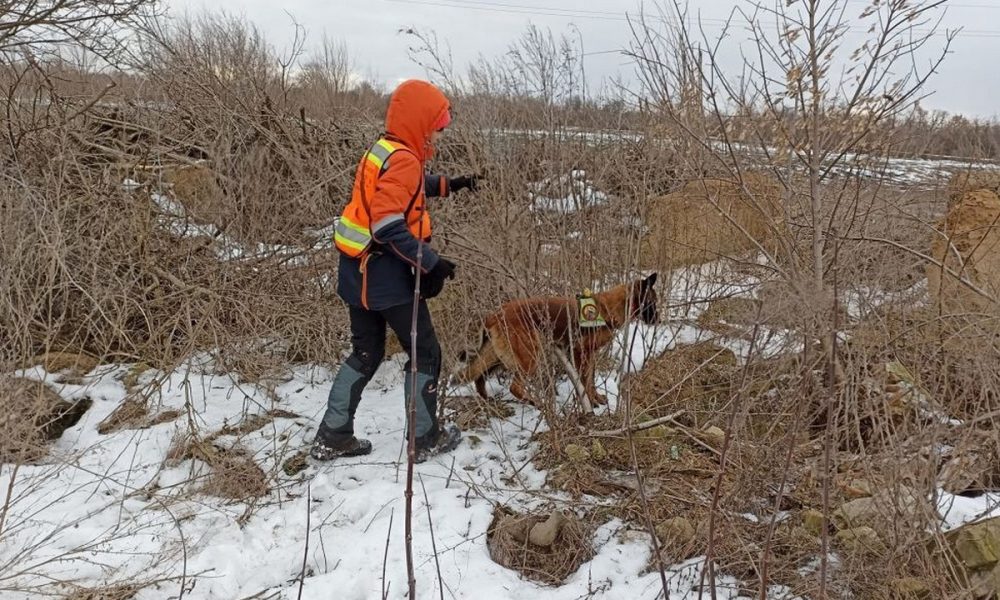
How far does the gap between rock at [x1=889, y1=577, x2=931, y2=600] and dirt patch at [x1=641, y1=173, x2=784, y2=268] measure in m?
2.45

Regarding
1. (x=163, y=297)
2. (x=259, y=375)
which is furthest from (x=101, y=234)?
(x=259, y=375)

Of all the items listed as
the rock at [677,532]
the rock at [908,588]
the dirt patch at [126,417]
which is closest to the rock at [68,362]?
the dirt patch at [126,417]

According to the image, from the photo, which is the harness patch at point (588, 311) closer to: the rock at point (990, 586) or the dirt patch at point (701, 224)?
the dirt patch at point (701, 224)

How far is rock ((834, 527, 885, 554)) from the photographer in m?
2.41

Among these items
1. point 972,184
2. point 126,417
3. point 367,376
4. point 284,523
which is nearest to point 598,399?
point 367,376

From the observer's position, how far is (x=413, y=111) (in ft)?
10.6

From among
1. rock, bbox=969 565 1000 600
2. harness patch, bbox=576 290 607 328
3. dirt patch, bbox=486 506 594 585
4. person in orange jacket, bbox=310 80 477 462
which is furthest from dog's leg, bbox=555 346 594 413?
rock, bbox=969 565 1000 600

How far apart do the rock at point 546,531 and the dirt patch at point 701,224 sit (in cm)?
214

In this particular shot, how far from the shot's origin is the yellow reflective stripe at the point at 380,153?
125 inches

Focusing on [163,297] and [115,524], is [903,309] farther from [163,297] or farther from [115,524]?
[163,297]

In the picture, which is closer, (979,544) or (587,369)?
(979,544)

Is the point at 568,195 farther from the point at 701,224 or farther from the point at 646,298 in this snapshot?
the point at 701,224

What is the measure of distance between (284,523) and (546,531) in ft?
4.35

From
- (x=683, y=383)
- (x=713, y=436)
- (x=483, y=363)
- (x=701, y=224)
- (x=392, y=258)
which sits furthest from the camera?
(x=701, y=224)
